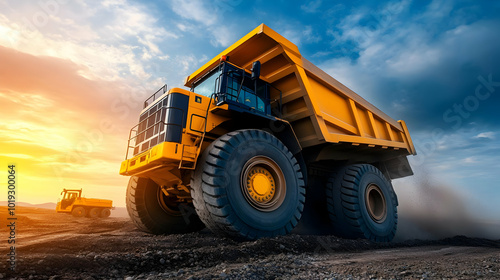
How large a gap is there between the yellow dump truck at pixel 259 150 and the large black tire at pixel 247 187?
17 millimetres

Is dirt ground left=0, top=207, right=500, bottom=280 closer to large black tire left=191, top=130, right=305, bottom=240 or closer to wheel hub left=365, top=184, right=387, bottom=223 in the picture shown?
large black tire left=191, top=130, right=305, bottom=240

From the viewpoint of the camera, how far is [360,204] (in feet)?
20.2

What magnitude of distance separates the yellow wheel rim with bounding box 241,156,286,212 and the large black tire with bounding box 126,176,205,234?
7.47 feet

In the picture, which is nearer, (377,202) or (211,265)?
(211,265)

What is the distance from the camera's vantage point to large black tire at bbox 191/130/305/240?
13.0 feet

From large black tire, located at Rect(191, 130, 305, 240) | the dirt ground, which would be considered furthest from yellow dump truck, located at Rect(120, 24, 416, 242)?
the dirt ground

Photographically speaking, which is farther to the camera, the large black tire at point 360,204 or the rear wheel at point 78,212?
the rear wheel at point 78,212

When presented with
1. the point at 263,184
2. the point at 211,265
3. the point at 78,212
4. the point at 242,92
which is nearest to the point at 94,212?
the point at 78,212

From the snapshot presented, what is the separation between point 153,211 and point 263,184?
272 centimetres

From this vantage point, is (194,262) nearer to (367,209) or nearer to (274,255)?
(274,255)

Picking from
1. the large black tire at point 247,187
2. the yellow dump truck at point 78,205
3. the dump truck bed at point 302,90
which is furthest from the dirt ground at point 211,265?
the yellow dump truck at point 78,205

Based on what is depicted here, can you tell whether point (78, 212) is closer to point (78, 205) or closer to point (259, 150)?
point (78, 205)

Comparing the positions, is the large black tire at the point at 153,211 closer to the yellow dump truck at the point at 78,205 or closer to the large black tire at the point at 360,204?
the large black tire at the point at 360,204

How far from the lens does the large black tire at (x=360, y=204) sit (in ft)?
19.9
